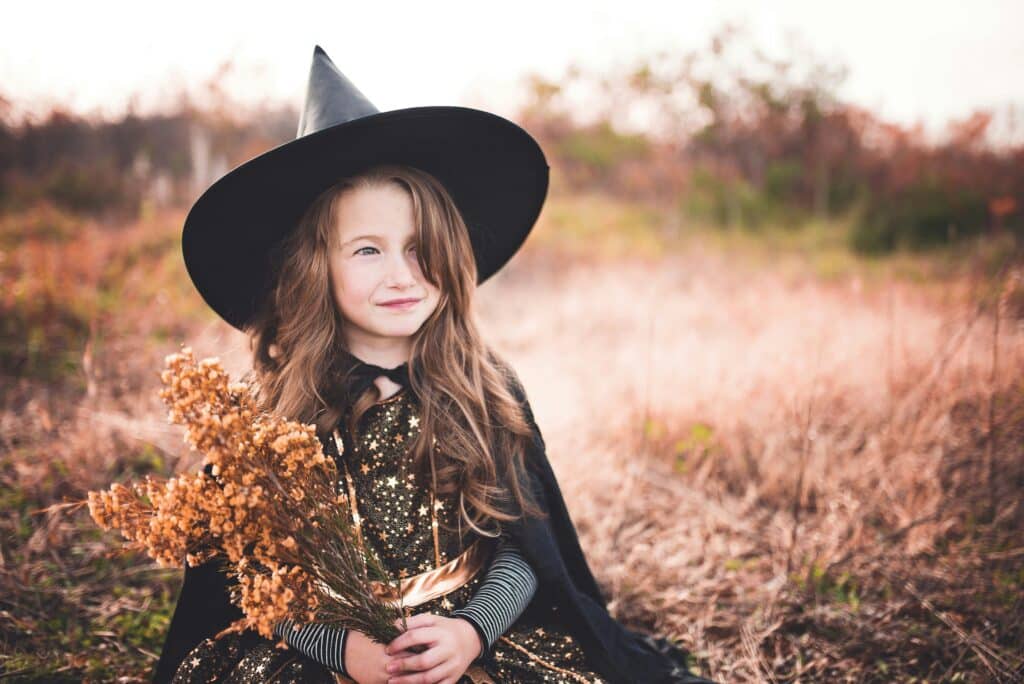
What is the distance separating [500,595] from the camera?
1.67 meters

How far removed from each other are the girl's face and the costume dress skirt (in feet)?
0.76

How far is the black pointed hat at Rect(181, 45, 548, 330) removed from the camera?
1618 millimetres

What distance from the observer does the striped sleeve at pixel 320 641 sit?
59.7 inches

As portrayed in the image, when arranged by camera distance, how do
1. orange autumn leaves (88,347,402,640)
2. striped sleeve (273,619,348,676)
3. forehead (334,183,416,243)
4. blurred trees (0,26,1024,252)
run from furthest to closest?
blurred trees (0,26,1024,252), forehead (334,183,416,243), striped sleeve (273,619,348,676), orange autumn leaves (88,347,402,640)

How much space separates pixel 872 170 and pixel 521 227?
13634 mm

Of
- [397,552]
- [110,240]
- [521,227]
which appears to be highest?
[110,240]

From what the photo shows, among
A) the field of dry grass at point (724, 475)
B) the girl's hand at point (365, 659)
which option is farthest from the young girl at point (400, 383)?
the field of dry grass at point (724, 475)

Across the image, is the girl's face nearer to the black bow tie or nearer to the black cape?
the black bow tie

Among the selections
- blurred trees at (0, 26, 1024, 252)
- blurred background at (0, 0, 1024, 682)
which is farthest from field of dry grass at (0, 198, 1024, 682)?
blurred trees at (0, 26, 1024, 252)

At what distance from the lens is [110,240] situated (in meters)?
8.19

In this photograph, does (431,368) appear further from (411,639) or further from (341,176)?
(411,639)

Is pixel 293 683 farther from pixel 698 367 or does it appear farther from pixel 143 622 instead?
pixel 698 367

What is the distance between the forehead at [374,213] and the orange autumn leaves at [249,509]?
1.92ft

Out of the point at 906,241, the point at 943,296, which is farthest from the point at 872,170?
the point at 943,296
